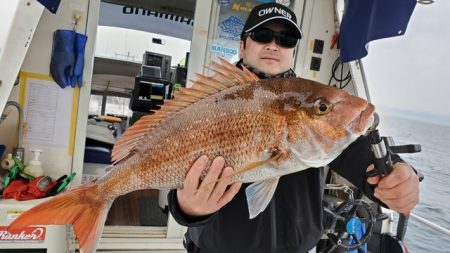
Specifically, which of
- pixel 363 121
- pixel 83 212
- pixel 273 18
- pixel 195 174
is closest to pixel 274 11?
pixel 273 18

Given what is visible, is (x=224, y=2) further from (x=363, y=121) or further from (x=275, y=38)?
(x=363, y=121)

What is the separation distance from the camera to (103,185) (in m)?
1.13

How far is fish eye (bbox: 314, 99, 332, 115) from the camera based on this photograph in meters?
1.03

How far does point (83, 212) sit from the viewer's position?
110 cm

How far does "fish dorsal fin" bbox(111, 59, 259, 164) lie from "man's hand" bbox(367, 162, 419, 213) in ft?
1.73

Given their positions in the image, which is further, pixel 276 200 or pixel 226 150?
pixel 276 200

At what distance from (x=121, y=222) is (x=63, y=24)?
6.51 feet

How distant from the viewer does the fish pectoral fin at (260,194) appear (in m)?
1.09

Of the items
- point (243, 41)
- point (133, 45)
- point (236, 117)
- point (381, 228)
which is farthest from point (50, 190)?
→ point (133, 45)

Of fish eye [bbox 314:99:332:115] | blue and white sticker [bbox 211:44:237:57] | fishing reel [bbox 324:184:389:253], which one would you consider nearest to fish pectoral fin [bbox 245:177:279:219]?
fish eye [bbox 314:99:332:115]

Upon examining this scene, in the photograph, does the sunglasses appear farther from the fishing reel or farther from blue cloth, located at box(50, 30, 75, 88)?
blue cloth, located at box(50, 30, 75, 88)

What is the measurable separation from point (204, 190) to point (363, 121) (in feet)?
1.71

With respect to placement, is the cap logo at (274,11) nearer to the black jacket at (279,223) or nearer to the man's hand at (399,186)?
the black jacket at (279,223)

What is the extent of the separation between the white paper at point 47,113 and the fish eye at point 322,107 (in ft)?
7.99
